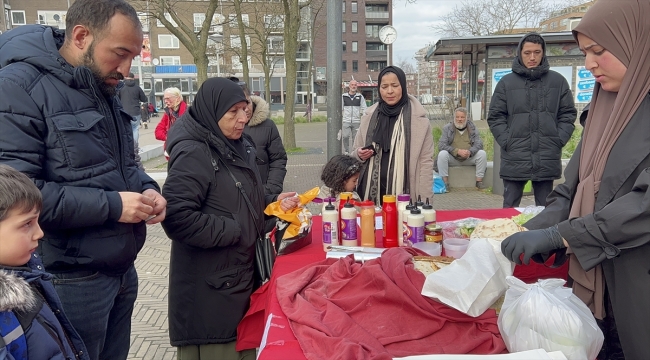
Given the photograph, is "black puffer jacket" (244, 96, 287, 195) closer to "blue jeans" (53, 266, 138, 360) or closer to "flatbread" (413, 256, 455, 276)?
"blue jeans" (53, 266, 138, 360)

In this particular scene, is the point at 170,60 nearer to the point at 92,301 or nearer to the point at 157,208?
the point at 157,208

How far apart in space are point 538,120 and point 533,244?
3.35 metres

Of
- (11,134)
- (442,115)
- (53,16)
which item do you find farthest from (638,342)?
(53,16)

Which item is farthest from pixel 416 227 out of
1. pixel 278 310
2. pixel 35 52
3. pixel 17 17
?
pixel 17 17

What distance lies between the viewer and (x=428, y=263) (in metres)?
2.05

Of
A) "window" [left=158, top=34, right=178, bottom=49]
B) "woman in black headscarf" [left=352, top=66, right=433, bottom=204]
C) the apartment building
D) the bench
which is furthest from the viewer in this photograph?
the apartment building

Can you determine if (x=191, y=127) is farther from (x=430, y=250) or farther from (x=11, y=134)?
(x=430, y=250)

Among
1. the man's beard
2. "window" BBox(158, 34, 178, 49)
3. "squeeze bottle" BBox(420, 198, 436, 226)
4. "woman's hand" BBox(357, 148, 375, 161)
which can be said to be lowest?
"squeeze bottle" BBox(420, 198, 436, 226)

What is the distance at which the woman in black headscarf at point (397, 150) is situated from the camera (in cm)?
409

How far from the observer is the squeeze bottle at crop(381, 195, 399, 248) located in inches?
109

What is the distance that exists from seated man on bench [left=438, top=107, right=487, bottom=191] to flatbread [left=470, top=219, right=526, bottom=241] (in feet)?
20.8

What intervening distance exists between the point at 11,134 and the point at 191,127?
1031mm

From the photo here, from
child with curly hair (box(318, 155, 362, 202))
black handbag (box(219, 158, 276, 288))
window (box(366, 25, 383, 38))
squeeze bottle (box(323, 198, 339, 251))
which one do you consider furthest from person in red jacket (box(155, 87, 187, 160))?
window (box(366, 25, 383, 38))

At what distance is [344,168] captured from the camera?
12.0 feet
